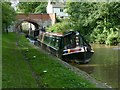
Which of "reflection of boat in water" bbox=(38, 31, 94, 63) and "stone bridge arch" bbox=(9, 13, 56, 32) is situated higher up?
"stone bridge arch" bbox=(9, 13, 56, 32)

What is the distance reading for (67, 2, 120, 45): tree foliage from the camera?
51.5 m

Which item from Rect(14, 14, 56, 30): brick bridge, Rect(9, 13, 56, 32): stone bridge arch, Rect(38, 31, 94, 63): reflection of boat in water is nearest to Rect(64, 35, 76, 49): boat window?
Rect(38, 31, 94, 63): reflection of boat in water

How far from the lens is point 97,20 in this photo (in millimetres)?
55125

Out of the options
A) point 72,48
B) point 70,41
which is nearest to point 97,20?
point 70,41

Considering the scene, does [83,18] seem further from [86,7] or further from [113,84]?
[113,84]

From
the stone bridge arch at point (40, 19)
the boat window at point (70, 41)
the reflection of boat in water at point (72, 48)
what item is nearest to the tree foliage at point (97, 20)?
→ the stone bridge arch at point (40, 19)

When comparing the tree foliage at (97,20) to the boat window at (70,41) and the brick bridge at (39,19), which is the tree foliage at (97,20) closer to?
the brick bridge at (39,19)

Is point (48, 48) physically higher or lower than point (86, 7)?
lower

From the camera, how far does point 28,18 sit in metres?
73.4

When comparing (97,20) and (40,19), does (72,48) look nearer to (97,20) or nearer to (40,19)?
(97,20)

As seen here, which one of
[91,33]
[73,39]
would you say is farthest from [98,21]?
[73,39]

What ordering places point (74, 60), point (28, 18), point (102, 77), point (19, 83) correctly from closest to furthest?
1. point (19, 83)
2. point (102, 77)
3. point (74, 60)
4. point (28, 18)

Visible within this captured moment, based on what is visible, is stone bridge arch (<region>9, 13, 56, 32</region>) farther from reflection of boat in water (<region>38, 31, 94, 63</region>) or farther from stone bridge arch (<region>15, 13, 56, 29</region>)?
reflection of boat in water (<region>38, 31, 94, 63</region>)

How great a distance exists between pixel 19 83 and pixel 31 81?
626 mm
